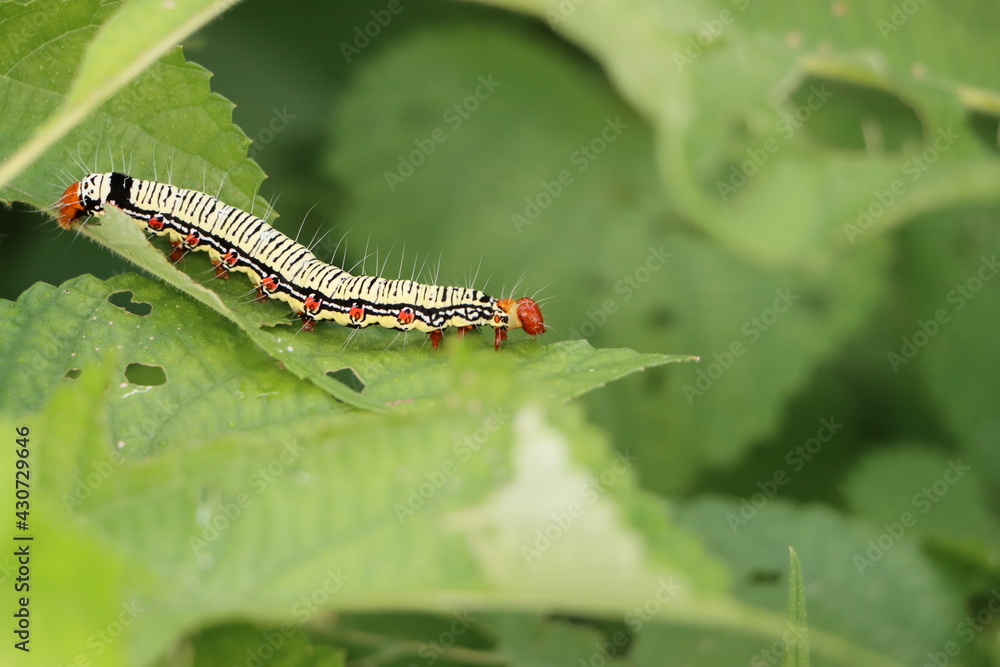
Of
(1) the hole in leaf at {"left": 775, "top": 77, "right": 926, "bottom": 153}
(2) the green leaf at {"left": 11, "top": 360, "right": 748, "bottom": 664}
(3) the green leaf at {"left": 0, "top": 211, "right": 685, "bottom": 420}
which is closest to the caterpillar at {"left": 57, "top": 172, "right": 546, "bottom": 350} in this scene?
(3) the green leaf at {"left": 0, "top": 211, "right": 685, "bottom": 420}

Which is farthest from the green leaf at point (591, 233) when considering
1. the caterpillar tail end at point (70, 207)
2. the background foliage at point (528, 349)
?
the caterpillar tail end at point (70, 207)

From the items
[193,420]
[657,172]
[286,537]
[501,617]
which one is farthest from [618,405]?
[286,537]

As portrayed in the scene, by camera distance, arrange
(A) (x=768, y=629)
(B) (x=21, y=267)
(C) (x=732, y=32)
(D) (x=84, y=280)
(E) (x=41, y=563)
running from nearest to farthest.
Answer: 1. (E) (x=41, y=563)
2. (A) (x=768, y=629)
3. (D) (x=84, y=280)
4. (C) (x=732, y=32)
5. (B) (x=21, y=267)

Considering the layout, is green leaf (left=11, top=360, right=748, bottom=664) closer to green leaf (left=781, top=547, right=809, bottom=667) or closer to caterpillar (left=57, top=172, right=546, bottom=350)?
green leaf (left=781, top=547, right=809, bottom=667)

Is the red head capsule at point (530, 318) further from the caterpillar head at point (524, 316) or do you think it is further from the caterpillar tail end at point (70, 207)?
the caterpillar tail end at point (70, 207)

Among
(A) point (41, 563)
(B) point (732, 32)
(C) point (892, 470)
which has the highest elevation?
(B) point (732, 32)

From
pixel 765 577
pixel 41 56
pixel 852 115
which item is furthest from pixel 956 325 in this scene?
pixel 41 56

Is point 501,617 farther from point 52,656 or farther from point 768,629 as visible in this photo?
point 52,656
